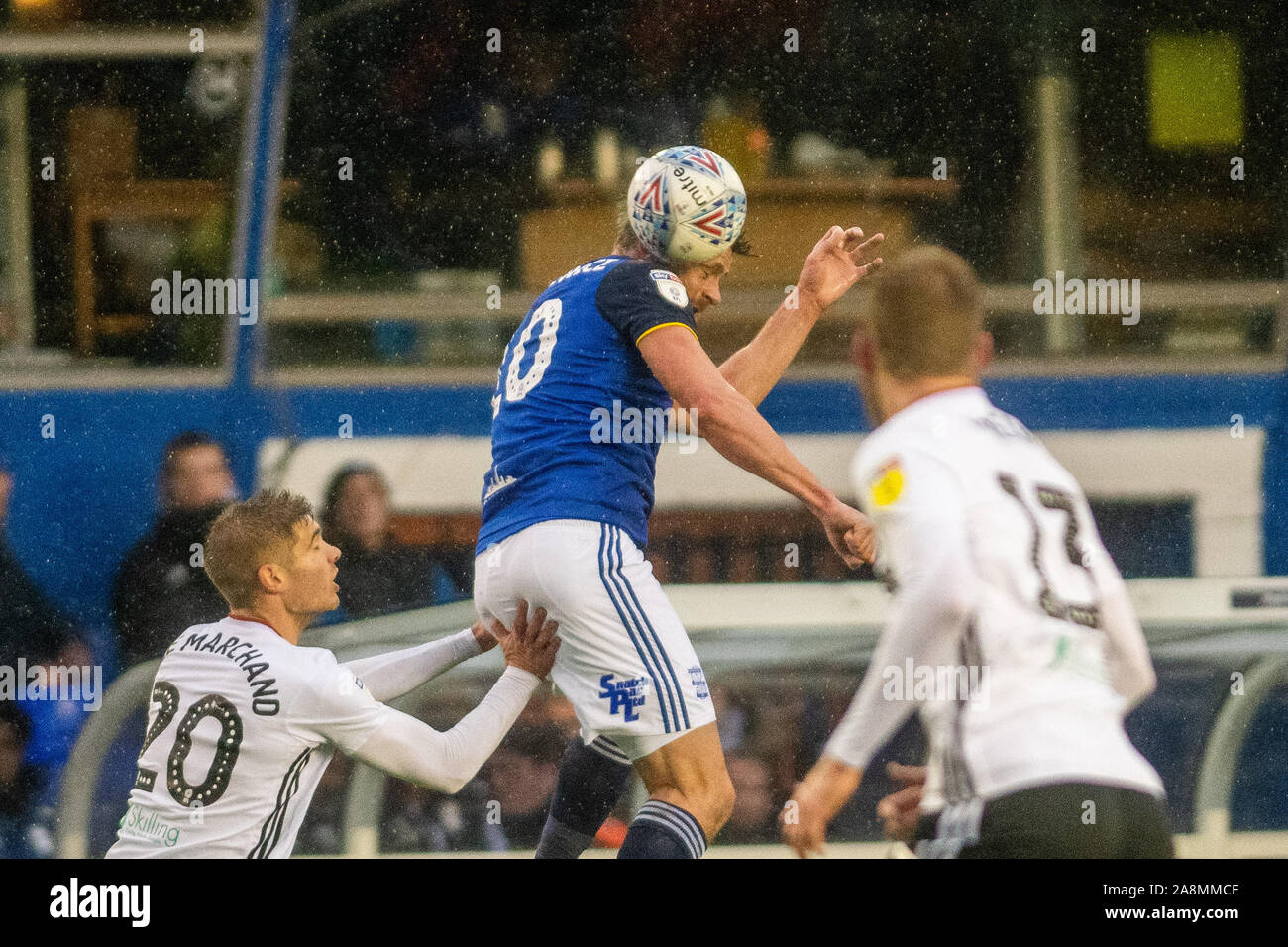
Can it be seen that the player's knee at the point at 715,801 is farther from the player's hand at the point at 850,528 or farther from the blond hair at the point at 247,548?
the blond hair at the point at 247,548

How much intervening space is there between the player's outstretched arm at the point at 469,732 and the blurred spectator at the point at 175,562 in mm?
1330

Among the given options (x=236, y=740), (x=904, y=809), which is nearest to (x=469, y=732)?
(x=236, y=740)

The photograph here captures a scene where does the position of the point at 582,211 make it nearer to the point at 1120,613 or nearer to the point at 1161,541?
the point at 1161,541

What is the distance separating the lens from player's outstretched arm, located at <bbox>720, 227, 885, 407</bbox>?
3771 mm

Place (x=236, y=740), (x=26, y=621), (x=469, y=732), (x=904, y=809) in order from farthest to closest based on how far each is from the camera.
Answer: (x=26, y=621) → (x=469, y=732) → (x=236, y=740) → (x=904, y=809)

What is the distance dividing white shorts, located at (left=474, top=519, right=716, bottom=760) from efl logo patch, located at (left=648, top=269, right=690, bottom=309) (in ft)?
1.75

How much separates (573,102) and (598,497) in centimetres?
153

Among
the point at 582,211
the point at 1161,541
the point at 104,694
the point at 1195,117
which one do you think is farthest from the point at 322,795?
the point at 1195,117

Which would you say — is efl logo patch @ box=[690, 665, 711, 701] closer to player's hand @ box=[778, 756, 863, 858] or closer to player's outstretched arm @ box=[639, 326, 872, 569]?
player's outstretched arm @ box=[639, 326, 872, 569]
